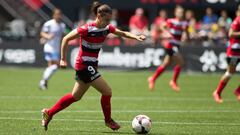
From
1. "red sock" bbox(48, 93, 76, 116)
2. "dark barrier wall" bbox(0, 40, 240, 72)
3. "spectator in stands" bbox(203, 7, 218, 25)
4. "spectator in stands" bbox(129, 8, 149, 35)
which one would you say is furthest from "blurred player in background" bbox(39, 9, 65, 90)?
"spectator in stands" bbox(203, 7, 218, 25)

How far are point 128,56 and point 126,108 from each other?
45.6 feet

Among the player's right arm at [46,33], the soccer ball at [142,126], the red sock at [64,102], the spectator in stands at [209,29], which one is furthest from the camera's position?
the spectator in stands at [209,29]

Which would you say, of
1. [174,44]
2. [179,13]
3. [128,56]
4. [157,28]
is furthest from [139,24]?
[174,44]

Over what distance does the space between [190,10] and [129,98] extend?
1445 centimetres

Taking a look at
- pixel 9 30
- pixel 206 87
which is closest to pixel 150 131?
pixel 206 87

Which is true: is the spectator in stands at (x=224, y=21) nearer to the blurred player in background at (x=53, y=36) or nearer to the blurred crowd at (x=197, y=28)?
the blurred crowd at (x=197, y=28)

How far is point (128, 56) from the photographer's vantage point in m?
29.5

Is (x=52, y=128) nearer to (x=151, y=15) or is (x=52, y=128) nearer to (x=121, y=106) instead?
(x=121, y=106)

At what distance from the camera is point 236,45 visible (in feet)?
57.7

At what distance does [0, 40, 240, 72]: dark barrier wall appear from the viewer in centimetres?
2842

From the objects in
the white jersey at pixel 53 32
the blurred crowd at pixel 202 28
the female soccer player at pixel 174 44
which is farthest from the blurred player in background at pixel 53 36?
the blurred crowd at pixel 202 28

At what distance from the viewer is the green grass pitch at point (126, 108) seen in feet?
39.8

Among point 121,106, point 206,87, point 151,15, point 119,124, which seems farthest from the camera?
point 151,15

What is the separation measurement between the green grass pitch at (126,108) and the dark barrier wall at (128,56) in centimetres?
276
